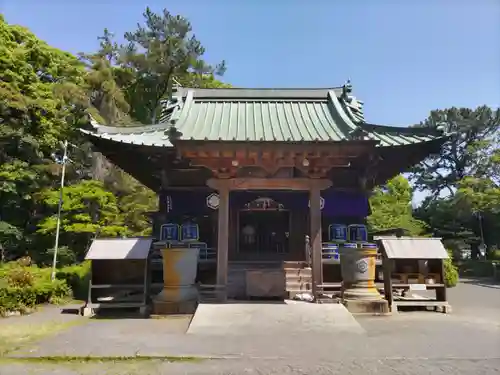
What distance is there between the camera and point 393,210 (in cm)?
3756

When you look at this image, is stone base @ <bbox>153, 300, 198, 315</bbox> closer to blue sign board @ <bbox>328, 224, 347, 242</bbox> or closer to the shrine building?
the shrine building

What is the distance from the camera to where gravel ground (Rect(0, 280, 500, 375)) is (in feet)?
19.0

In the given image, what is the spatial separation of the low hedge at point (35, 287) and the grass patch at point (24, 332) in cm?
212

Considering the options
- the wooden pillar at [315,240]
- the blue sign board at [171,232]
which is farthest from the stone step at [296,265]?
the blue sign board at [171,232]

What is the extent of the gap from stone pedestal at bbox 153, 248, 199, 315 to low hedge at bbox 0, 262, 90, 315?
4707 millimetres

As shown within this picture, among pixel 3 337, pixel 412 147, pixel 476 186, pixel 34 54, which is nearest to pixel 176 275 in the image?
pixel 3 337

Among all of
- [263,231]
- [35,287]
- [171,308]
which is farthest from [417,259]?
[35,287]

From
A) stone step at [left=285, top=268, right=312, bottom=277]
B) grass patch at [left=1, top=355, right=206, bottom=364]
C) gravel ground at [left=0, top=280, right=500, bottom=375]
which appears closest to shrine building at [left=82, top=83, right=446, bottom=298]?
stone step at [left=285, top=268, right=312, bottom=277]

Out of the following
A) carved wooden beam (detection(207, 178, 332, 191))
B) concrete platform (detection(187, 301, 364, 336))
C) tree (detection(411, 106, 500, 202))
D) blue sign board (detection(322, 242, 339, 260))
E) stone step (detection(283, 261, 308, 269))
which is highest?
tree (detection(411, 106, 500, 202))

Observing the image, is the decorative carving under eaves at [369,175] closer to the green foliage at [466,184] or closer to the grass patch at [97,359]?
the grass patch at [97,359]

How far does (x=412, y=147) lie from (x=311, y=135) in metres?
3.03

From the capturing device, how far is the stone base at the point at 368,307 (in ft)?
34.4

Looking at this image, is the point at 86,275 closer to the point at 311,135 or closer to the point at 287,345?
the point at 311,135

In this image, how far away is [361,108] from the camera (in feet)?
53.3
